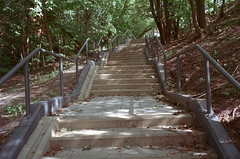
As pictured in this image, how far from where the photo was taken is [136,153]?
2.23 metres

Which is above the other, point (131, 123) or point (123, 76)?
point (123, 76)

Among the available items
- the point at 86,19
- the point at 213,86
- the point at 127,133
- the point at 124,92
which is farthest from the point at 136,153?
the point at 86,19

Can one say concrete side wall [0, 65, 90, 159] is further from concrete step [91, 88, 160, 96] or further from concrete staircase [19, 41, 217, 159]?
concrete step [91, 88, 160, 96]

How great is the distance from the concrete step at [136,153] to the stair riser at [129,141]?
2.4 inches

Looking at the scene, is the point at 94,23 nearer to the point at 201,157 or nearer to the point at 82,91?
the point at 82,91

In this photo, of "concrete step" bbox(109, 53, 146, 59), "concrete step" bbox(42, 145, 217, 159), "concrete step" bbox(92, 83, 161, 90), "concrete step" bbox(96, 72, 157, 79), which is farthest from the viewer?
"concrete step" bbox(109, 53, 146, 59)

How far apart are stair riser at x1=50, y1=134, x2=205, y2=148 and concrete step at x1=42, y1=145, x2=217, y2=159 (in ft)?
0.20

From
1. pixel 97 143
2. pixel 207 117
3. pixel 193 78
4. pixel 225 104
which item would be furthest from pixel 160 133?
pixel 193 78

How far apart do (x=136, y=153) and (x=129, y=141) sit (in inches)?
10.1

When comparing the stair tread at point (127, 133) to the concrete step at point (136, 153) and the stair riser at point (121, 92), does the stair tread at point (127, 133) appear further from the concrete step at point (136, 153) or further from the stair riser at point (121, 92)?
the stair riser at point (121, 92)

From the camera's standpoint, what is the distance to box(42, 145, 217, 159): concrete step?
212 cm

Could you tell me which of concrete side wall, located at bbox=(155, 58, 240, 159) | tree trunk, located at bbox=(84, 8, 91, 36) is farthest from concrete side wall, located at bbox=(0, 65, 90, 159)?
tree trunk, located at bbox=(84, 8, 91, 36)

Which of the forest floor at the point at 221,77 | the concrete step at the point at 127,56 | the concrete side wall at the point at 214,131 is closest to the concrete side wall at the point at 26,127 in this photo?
the concrete side wall at the point at 214,131

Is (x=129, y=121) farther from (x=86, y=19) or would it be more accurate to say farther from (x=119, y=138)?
(x=86, y=19)
